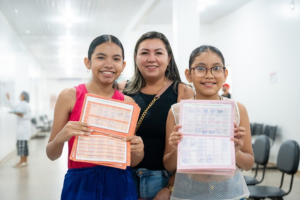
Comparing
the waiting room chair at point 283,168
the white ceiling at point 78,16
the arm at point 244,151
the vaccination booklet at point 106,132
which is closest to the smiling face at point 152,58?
the vaccination booklet at point 106,132

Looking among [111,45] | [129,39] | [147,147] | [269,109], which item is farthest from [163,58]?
[129,39]

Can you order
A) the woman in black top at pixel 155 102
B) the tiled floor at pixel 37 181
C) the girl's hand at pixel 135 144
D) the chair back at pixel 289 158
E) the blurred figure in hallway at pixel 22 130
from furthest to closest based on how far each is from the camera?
the blurred figure in hallway at pixel 22 130
the tiled floor at pixel 37 181
the chair back at pixel 289 158
the woman in black top at pixel 155 102
the girl's hand at pixel 135 144

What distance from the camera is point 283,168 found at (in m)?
3.80

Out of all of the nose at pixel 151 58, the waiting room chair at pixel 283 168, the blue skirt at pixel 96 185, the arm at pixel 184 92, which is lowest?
the waiting room chair at pixel 283 168

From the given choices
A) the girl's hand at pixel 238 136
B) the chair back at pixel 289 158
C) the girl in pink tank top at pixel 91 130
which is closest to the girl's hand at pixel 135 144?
the girl in pink tank top at pixel 91 130

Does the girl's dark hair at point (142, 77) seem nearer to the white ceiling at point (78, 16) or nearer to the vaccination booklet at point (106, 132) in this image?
the vaccination booklet at point (106, 132)

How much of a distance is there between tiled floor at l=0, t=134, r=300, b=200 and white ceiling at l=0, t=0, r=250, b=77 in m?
4.08

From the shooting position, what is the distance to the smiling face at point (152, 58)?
6.66ft

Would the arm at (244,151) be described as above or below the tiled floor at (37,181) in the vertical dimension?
above

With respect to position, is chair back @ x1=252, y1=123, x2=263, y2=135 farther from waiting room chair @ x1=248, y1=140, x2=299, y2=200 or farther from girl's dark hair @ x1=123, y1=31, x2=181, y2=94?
girl's dark hair @ x1=123, y1=31, x2=181, y2=94

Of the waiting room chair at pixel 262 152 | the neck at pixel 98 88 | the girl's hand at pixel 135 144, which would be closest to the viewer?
the girl's hand at pixel 135 144

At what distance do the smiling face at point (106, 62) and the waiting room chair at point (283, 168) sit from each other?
237 cm

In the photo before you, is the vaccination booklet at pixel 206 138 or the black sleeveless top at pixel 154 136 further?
the black sleeveless top at pixel 154 136

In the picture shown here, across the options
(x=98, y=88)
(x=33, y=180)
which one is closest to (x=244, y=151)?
(x=98, y=88)
